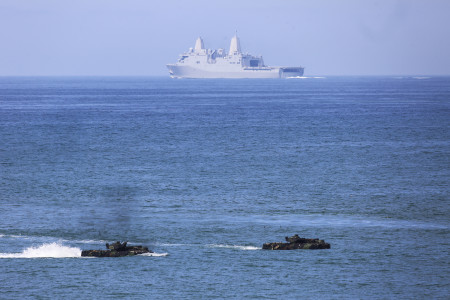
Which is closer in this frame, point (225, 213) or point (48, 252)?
point (48, 252)

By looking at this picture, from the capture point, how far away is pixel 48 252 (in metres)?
38.0

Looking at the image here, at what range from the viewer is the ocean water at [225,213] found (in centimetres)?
3306

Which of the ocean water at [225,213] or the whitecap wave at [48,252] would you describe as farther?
the whitecap wave at [48,252]

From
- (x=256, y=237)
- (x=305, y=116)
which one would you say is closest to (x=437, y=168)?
(x=256, y=237)

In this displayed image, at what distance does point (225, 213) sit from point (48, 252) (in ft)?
43.8

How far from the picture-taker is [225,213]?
4766cm

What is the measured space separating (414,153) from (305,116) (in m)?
57.9

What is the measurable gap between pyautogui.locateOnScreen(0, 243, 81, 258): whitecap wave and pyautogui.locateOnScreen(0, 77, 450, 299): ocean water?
4.0 inches

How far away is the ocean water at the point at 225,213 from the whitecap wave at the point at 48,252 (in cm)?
10

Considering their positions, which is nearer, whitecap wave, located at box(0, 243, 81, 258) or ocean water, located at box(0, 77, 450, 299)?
ocean water, located at box(0, 77, 450, 299)

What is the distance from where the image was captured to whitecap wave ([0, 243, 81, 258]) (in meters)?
37.4

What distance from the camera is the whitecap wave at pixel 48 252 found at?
37.4 meters

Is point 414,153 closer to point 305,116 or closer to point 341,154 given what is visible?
point 341,154

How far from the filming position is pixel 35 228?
43.4 metres
